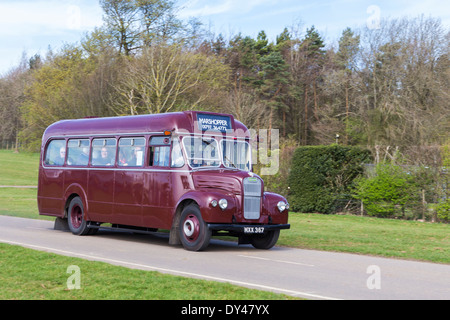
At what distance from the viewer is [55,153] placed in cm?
1920

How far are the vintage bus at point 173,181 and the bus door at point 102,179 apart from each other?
3cm

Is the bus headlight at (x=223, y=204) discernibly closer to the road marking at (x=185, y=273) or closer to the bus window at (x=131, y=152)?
the road marking at (x=185, y=273)

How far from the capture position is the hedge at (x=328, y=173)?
25.9 meters

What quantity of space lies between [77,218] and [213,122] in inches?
219

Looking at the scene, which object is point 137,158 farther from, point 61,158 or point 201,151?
point 61,158

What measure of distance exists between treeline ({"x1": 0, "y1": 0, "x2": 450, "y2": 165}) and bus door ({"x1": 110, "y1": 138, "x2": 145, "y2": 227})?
13.6m

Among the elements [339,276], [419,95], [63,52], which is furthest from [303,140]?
[339,276]

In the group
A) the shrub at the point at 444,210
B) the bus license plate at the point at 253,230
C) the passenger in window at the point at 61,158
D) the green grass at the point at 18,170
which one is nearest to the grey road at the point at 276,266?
the bus license plate at the point at 253,230

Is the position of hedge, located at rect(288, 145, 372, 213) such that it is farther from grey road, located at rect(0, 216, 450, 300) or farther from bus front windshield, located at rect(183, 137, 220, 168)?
bus front windshield, located at rect(183, 137, 220, 168)

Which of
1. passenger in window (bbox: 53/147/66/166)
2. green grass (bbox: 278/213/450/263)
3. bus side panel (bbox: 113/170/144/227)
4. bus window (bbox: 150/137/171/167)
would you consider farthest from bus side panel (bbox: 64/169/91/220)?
green grass (bbox: 278/213/450/263)

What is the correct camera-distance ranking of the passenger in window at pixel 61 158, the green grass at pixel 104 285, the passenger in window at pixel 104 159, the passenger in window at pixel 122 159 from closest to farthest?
the green grass at pixel 104 285 → the passenger in window at pixel 122 159 → the passenger in window at pixel 104 159 → the passenger in window at pixel 61 158

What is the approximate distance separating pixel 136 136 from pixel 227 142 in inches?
97.3

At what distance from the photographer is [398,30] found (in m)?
50.8

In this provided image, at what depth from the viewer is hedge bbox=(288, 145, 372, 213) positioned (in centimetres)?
2592
